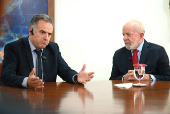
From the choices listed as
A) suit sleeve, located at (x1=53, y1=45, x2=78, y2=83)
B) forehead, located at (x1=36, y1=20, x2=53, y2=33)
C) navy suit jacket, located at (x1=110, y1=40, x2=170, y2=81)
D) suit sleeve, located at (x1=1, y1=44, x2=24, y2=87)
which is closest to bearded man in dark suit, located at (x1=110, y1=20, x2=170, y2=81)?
navy suit jacket, located at (x1=110, y1=40, x2=170, y2=81)

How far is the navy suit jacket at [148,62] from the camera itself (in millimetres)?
3133

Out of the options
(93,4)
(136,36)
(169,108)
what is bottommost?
(169,108)

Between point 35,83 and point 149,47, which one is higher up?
point 149,47

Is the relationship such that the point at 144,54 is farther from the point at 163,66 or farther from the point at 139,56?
the point at 163,66

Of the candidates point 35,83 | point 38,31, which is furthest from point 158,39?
point 35,83

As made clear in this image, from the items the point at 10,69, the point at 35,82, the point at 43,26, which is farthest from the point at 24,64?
the point at 35,82

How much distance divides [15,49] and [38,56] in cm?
28

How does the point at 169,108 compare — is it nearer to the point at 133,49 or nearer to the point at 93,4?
the point at 133,49

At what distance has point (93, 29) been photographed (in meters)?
4.45

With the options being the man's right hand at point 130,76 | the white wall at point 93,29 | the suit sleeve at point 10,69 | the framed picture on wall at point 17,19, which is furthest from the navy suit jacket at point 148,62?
the framed picture on wall at point 17,19

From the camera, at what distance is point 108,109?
119 centimetres

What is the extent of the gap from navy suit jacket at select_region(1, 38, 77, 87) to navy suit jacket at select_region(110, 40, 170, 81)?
0.79 meters

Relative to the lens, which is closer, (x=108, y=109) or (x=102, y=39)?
(x=108, y=109)

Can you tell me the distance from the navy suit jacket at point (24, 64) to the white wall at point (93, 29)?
1.50 m
